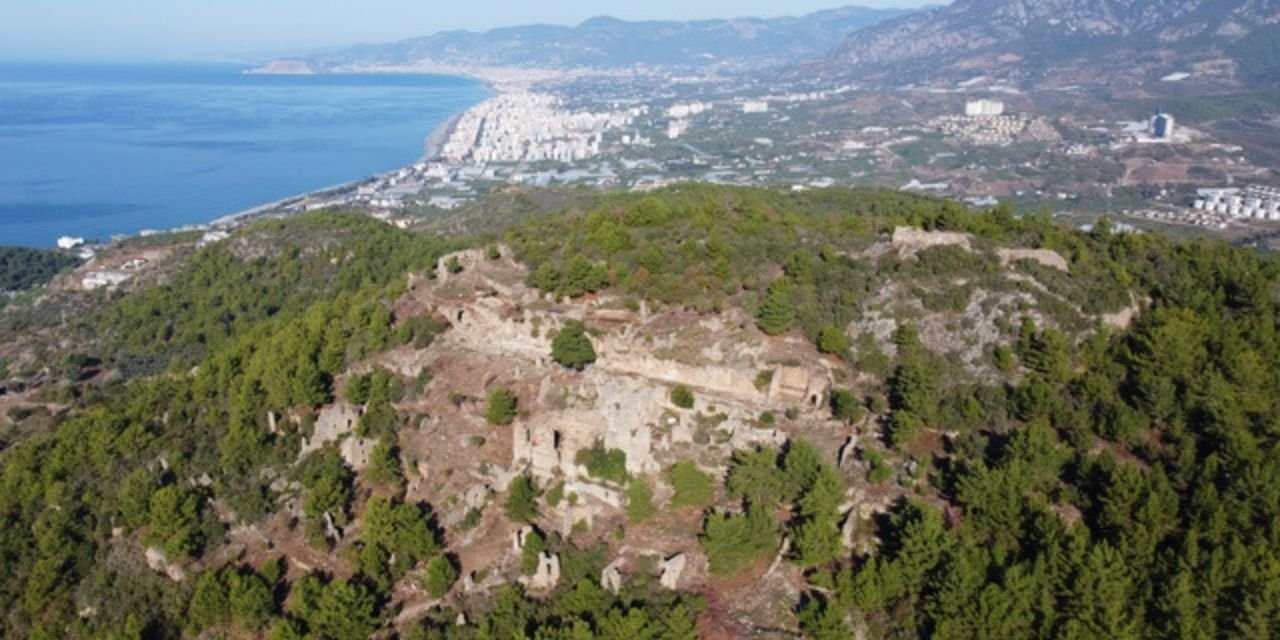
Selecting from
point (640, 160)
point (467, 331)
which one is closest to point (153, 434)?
point (467, 331)

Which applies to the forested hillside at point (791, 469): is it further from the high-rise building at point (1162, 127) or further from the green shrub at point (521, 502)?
the high-rise building at point (1162, 127)

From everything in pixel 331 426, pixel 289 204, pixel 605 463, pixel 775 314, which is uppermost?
pixel 775 314

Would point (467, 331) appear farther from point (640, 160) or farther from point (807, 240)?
point (640, 160)

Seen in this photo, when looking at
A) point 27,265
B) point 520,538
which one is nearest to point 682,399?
point 520,538

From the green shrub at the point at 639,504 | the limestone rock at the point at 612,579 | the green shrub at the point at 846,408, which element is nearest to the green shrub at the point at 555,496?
the green shrub at the point at 639,504

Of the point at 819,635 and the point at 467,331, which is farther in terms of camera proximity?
the point at 467,331

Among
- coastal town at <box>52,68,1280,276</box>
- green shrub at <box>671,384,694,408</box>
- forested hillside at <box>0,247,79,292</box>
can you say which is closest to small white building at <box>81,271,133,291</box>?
coastal town at <box>52,68,1280,276</box>

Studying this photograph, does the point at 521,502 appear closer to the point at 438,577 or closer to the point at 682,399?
the point at 438,577

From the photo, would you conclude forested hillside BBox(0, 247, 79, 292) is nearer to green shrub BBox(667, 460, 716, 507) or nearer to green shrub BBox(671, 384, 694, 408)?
green shrub BBox(671, 384, 694, 408)
